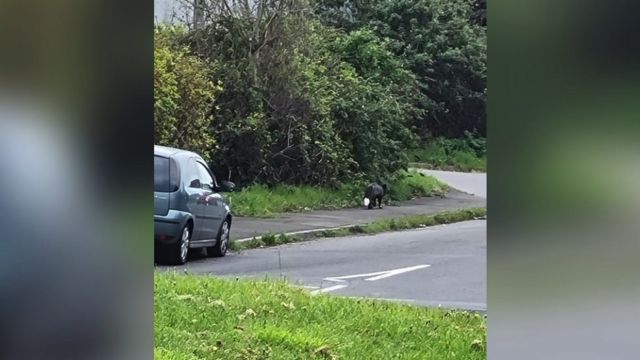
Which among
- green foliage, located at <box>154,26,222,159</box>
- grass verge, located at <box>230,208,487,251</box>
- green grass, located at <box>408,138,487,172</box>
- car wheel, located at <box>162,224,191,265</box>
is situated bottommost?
car wheel, located at <box>162,224,191,265</box>

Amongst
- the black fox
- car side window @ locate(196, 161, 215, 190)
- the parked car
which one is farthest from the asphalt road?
car side window @ locate(196, 161, 215, 190)

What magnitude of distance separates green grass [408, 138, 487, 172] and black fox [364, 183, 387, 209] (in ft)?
0.94

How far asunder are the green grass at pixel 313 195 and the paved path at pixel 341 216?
5 cm

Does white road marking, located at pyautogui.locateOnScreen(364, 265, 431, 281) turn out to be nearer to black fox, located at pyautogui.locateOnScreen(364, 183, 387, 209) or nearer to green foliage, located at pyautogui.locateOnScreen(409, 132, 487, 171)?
black fox, located at pyautogui.locateOnScreen(364, 183, 387, 209)

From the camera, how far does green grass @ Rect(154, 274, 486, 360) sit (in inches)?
195

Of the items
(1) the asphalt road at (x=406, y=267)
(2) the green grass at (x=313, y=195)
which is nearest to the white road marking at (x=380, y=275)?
(1) the asphalt road at (x=406, y=267)

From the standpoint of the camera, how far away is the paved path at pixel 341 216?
5.37 m

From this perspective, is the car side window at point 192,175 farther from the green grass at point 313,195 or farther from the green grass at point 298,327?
the green grass at point 298,327
